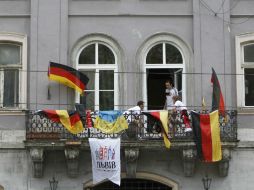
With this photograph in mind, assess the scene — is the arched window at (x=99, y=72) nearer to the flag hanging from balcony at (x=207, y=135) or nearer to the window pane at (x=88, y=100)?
the window pane at (x=88, y=100)

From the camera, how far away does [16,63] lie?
2198cm

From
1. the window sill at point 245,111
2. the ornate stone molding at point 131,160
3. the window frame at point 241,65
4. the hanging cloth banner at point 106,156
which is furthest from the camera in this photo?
the window frame at point 241,65

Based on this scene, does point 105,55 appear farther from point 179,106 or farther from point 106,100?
point 179,106

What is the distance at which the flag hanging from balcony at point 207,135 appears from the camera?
20234 mm

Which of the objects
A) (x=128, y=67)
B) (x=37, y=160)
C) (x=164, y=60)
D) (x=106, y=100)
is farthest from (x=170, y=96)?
(x=37, y=160)

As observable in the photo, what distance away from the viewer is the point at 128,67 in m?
21.9

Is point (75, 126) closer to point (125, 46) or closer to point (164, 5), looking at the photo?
point (125, 46)

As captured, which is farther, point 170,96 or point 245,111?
point 170,96

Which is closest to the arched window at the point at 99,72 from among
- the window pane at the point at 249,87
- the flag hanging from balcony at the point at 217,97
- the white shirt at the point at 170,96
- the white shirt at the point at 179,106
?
the white shirt at the point at 170,96

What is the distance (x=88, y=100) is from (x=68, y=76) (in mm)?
1046

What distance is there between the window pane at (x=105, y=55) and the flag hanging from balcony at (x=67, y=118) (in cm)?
232

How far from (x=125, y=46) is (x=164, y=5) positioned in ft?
5.72

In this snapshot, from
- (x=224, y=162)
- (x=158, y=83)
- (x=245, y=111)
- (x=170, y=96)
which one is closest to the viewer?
(x=224, y=162)

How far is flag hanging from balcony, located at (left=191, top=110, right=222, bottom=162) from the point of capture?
66.4ft
